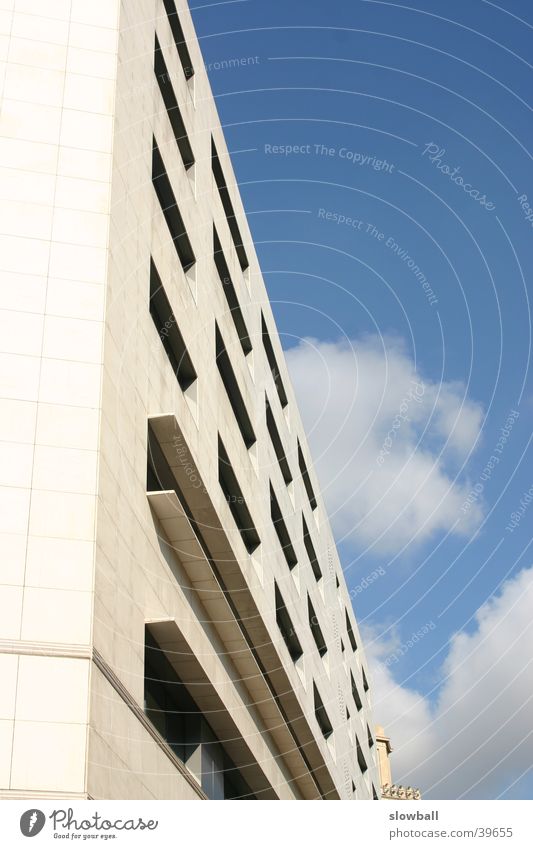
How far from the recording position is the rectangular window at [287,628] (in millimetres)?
32719

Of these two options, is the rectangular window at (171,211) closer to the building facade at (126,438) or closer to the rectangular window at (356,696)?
the building facade at (126,438)

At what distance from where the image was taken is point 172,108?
25.5m

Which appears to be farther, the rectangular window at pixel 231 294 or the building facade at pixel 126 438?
the rectangular window at pixel 231 294

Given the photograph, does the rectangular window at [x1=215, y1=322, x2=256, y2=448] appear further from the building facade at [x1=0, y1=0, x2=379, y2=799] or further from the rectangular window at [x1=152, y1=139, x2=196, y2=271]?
the rectangular window at [x1=152, y1=139, x2=196, y2=271]

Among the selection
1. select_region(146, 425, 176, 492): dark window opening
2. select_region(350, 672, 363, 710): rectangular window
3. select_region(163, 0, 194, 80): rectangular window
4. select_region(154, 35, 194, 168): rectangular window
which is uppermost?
select_region(163, 0, 194, 80): rectangular window

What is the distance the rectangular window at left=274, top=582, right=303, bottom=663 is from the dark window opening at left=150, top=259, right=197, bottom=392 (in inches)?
433

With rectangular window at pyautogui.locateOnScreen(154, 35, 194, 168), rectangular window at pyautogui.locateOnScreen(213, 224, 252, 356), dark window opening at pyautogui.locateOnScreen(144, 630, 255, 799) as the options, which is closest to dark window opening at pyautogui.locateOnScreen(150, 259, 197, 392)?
rectangular window at pyautogui.locateOnScreen(154, 35, 194, 168)

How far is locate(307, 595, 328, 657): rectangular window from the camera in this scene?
131 feet

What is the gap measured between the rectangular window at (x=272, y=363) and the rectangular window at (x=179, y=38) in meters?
10.5

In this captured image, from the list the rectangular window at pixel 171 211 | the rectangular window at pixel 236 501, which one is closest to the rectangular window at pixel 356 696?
the rectangular window at pixel 236 501
